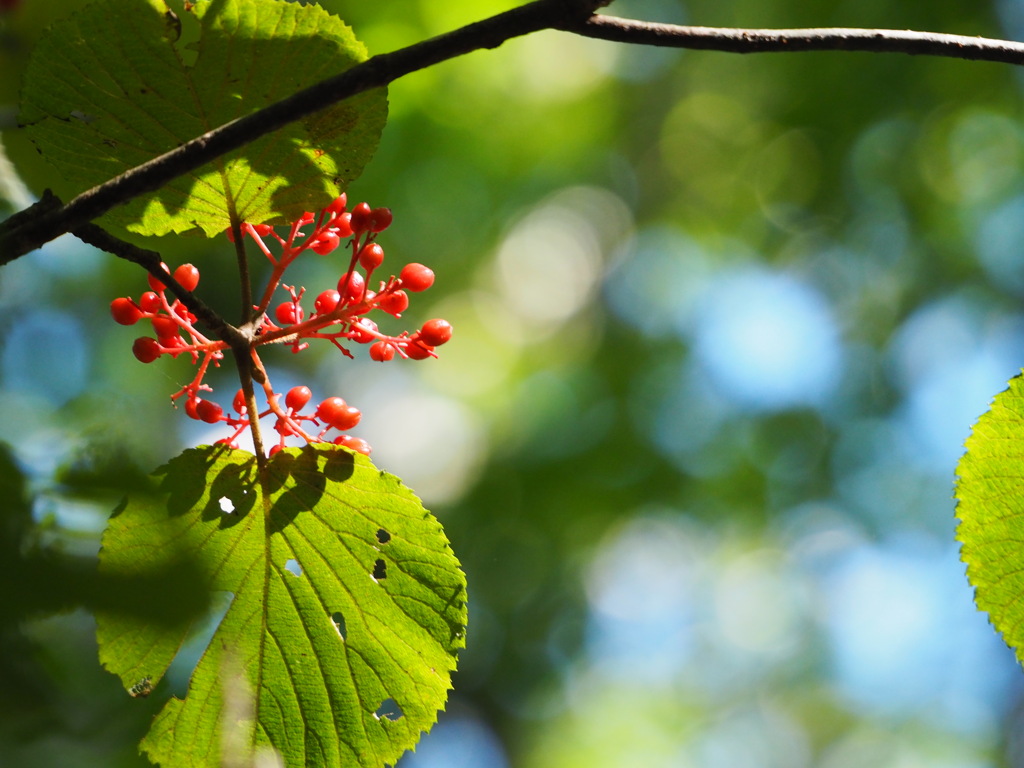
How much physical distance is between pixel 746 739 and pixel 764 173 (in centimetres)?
809

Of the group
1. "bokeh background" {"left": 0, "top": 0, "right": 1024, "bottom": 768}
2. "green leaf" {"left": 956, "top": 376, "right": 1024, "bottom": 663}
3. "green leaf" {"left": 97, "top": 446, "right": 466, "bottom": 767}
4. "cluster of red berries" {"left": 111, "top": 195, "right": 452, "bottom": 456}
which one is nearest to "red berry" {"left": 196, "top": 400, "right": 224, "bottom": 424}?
"cluster of red berries" {"left": 111, "top": 195, "right": 452, "bottom": 456}

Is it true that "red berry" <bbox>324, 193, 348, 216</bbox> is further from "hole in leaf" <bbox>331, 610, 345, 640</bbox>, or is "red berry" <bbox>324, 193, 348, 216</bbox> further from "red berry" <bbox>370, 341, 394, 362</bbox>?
"hole in leaf" <bbox>331, 610, 345, 640</bbox>

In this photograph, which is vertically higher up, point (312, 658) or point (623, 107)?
point (623, 107)

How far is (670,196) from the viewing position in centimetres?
1250

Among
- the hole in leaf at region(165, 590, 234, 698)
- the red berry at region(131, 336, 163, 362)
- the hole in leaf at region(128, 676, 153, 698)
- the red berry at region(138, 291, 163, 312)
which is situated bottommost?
the hole in leaf at region(128, 676, 153, 698)

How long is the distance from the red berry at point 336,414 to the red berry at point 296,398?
0.14 ft

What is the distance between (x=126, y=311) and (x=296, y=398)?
0.36 meters

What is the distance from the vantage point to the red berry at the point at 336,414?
1705 millimetres

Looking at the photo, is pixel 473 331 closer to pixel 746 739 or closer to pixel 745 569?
pixel 745 569

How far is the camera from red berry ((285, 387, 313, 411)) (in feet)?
5.59

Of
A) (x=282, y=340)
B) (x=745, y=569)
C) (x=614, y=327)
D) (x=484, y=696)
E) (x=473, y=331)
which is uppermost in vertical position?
(x=614, y=327)

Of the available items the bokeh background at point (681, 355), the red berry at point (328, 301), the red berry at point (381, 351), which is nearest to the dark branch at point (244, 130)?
the red berry at point (328, 301)

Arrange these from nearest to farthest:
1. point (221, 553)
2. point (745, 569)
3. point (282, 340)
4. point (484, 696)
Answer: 1. point (282, 340)
2. point (221, 553)
3. point (484, 696)
4. point (745, 569)

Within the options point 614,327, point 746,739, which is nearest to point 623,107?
point 614,327
